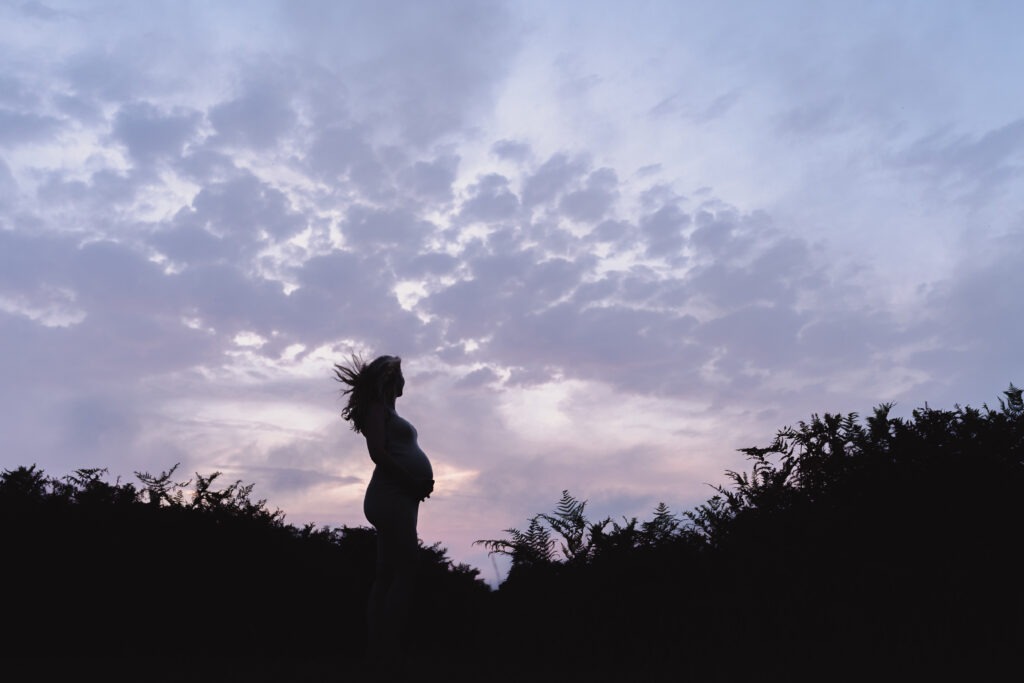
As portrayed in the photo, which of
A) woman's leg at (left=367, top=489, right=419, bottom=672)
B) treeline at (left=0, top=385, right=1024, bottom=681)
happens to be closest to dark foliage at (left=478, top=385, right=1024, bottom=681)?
treeline at (left=0, top=385, right=1024, bottom=681)

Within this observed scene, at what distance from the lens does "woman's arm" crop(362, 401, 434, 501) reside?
21.6ft

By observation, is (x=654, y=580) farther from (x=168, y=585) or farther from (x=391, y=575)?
(x=168, y=585)

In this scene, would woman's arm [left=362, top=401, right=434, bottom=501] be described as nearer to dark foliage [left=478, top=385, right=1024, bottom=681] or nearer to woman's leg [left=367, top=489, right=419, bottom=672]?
woman's leg [left=367, top=489, right=419, bottom=672]

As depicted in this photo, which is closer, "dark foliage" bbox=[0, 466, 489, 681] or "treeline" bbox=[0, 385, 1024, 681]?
"treeline" bbox=[0, 385, 1024, 681]

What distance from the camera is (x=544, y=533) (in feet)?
28.5

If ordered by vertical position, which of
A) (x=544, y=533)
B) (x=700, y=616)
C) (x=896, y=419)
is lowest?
(x=700, y=616)

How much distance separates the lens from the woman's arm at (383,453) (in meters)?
6.58

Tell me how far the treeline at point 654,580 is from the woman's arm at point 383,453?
1.37 metres

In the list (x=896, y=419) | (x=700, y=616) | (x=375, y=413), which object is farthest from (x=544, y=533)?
(x=896, y=419)

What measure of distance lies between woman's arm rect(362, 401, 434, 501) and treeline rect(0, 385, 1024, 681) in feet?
4.50

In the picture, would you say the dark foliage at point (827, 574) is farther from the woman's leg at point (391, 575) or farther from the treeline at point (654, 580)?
the woman's leg at point (391, 575)

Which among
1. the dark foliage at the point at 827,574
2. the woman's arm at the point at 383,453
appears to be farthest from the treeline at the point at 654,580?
the woman's arm at the point at 383,453

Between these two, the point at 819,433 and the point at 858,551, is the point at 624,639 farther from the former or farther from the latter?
the point at 819,433

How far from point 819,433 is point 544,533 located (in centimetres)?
291
